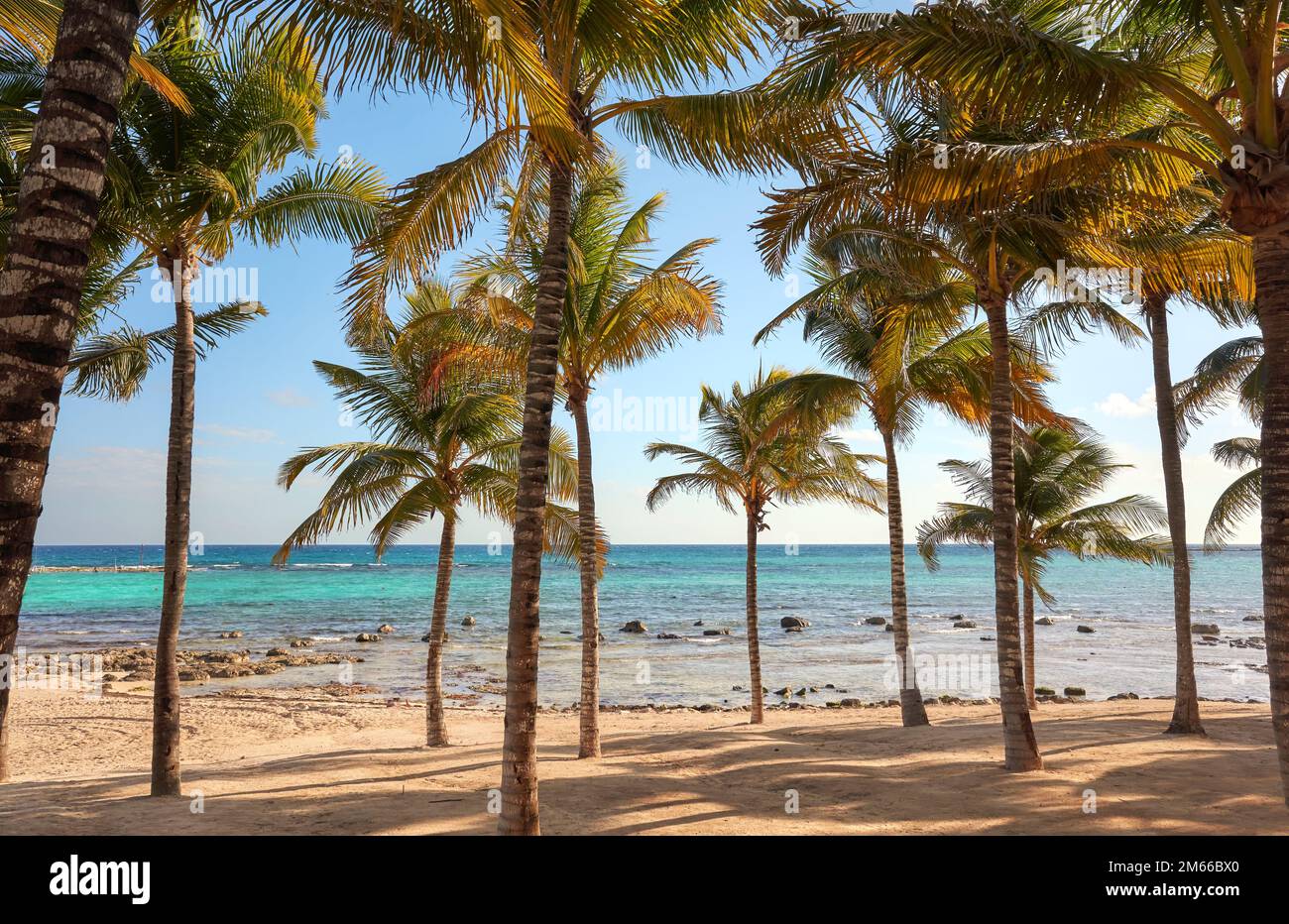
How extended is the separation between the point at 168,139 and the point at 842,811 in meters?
10.8

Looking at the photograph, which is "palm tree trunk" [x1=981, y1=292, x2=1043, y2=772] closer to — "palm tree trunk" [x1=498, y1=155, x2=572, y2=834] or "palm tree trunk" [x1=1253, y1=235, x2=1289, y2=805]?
"palm tree trunk" [x1=1253, y1=235, x2=1289, y2=805]

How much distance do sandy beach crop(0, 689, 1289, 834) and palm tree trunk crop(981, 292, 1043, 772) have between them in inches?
20.2

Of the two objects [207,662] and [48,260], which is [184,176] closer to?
[48,260]

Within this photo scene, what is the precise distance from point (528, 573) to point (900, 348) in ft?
26.6

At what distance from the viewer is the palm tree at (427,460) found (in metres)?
13.3

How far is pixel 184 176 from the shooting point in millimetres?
9312

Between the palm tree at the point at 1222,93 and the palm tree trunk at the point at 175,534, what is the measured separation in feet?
25.9

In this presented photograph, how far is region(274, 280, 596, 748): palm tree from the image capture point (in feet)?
43.8

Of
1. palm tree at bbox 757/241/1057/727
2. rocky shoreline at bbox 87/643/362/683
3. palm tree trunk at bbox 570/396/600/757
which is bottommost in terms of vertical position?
rocky shoreline at bbox 87/643/362/683

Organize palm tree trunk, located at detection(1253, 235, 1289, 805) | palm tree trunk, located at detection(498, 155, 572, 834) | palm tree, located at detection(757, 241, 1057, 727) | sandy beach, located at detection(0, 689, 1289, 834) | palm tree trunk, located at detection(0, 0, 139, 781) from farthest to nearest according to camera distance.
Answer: palm tree, located at detection(757, 241, 1057, 727), sandy beach, located at detection(0, 689, 1289, 834), palm tree trunk, located at detection(498, 155, 572, 834), palm tree trunk, located at detection(1253, 235, 1289, 805), palm tree trunk, located at detection(0, 0, 139, 781)

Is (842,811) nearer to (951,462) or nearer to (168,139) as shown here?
(168,139)

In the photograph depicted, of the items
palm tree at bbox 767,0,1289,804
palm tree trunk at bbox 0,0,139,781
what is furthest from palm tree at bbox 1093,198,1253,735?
palm tree trunk at bbox 0,0,139,781

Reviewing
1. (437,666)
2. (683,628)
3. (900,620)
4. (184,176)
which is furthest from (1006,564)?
(683,628)
